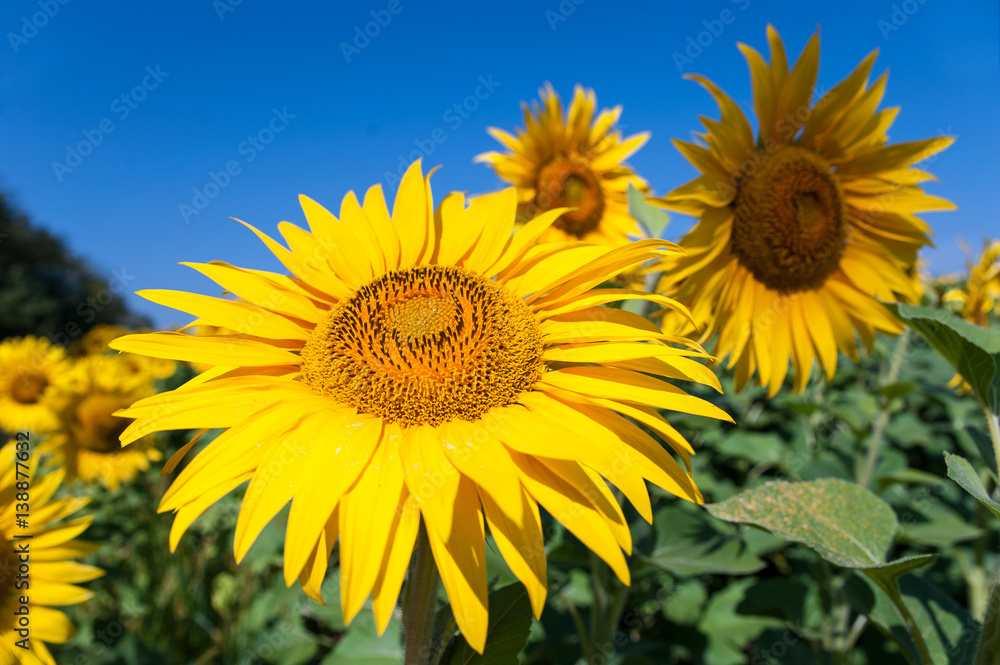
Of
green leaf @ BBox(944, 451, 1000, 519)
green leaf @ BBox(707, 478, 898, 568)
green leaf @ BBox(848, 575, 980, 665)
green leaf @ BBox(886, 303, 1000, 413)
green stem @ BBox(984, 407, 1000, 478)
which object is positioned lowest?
green leaf @ BBox(848, 575, 980, 665)

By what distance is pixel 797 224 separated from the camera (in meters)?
2.48

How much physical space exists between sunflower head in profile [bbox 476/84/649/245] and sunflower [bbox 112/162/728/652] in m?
2.61

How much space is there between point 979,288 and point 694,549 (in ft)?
8.35

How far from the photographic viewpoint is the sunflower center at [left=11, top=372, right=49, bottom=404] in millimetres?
6348

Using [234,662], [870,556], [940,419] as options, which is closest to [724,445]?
[870,556]

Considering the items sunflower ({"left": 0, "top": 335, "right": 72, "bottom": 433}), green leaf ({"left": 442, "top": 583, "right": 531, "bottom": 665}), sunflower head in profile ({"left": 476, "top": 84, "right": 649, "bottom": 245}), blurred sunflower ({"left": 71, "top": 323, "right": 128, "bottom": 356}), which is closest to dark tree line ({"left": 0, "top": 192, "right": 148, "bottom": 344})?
blurred sunflower ({"left": 71, "top": 323, "right": 128, "bottom": 356})

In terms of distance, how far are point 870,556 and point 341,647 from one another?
7.12 feet

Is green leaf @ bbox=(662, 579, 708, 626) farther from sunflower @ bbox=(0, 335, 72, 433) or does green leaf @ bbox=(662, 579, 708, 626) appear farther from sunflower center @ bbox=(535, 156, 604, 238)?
sunflower @ bbox=(0, 335, 72, 433)

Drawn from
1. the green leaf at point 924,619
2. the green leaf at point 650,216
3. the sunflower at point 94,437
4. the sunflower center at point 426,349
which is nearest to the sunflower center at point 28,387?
the sunflower at point 94,437

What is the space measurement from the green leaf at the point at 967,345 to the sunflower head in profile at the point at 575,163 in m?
2.59

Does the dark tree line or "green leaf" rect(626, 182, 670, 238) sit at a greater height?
the dark tree line

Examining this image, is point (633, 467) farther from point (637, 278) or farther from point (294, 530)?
point (637, 278)

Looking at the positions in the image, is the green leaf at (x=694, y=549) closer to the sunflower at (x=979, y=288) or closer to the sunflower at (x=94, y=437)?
the sunflower at (x=979, y=288)

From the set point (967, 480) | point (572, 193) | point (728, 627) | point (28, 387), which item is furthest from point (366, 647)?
point (28, 387)
